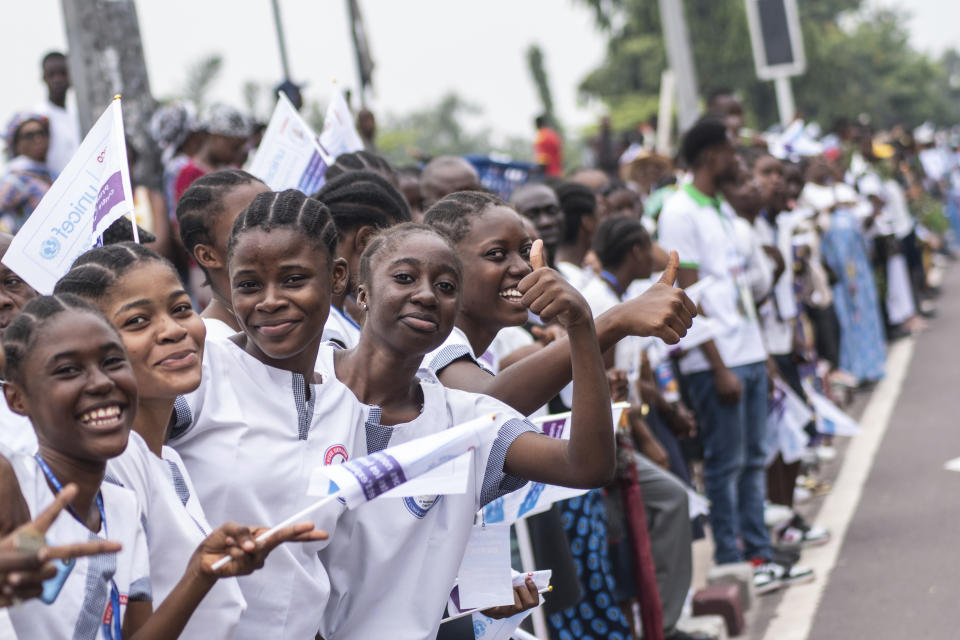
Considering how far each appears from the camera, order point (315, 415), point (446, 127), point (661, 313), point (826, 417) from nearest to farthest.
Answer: point (315, 415), point (661, 313), point (826, 417), point (446, 127)

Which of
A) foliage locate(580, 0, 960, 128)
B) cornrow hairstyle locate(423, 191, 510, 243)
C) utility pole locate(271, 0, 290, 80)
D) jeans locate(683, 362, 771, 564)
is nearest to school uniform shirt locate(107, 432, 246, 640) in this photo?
cornrow hairstyle locate(423, 191, 510, 243)

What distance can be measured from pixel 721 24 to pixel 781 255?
36683mm

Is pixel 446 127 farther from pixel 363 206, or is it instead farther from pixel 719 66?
pixel 363 206

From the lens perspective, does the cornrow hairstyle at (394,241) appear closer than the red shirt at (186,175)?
Yes

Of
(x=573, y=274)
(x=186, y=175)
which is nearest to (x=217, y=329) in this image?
(x=573, y=274)

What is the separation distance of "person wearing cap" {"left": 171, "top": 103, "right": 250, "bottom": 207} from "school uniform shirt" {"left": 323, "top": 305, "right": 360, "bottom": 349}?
7.99 feet

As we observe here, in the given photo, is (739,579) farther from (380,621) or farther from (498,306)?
(380,621)

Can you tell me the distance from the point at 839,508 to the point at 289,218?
5960mm

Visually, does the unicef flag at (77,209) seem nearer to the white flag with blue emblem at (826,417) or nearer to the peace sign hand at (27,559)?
the peace sign hand at (27,559)

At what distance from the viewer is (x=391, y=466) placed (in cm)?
269

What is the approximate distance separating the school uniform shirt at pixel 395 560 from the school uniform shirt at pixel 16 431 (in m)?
0.73

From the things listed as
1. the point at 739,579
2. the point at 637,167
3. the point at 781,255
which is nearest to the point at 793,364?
the point at 781,255

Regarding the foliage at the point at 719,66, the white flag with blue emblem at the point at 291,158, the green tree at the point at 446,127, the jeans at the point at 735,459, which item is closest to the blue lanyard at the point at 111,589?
the white flag with blue emblem at the point at 291,158

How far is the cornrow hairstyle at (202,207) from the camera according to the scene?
395cm
